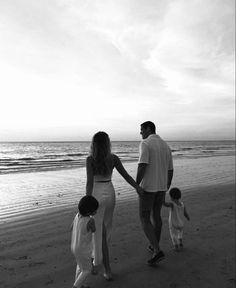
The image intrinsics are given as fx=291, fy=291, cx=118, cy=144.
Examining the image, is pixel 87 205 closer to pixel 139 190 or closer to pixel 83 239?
pixel 83 239

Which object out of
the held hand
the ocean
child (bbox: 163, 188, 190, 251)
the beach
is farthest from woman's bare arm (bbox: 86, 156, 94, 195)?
the ocean

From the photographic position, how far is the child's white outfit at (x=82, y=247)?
3.30 metres

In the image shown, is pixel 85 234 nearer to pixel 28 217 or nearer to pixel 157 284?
pixel 157 284

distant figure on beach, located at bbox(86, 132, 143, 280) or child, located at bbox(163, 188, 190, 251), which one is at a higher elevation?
distant figure on beach, located at bbox(86, 132, 143, 280)

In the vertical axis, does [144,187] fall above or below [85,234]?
above

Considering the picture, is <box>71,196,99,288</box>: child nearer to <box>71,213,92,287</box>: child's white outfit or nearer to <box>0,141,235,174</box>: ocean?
<box>71,213,92,287</box>: child's white outfit

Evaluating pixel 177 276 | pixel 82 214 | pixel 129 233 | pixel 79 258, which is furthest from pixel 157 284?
pixel 129 233

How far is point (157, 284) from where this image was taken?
3.77 meters

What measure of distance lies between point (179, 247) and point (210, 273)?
88 cm

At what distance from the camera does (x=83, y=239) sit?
332 centimetres

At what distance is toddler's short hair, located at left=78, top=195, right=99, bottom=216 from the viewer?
334 cm

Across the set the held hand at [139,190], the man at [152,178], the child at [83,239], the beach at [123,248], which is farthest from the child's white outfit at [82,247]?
the man at [152,178]

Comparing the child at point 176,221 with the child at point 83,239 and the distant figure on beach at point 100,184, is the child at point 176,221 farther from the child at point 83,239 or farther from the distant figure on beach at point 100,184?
the child at point 83,239

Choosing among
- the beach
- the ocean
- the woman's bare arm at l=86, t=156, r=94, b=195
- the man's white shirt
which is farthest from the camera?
the ocean
